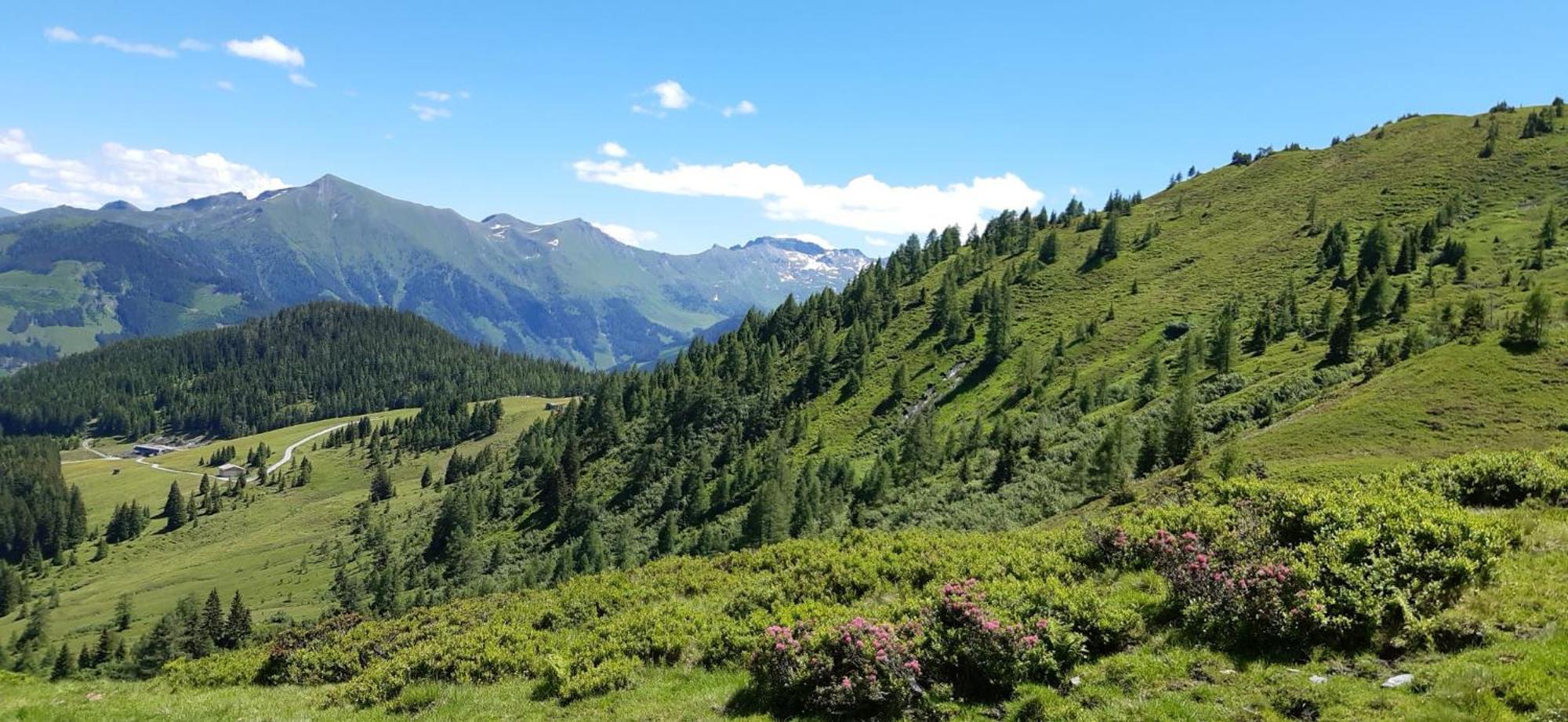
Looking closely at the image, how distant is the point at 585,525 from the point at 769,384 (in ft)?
182

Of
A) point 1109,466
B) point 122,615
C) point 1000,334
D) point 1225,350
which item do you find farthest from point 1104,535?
point 122,615

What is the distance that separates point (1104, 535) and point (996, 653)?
30.8 ft

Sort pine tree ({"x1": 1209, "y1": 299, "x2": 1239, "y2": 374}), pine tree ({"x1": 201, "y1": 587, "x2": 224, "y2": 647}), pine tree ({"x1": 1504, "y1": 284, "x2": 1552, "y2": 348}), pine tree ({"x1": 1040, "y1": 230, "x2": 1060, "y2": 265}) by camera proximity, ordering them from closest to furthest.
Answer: pine tree ({"x1": 1504, "y1": 284, "x2": 1552, "y2": 348}), pine tree ({"x1": 201, "y1": 587, "x2": 224, "y2": 647}), pine tree ({"x1": 1209, "y1": 299, "x2": 1239, "y2": 374}), pine tree ({"x1": 1040, "y1": 230, "x2": 1060, "y2": 265})

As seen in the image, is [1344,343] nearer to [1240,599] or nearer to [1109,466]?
[1109,466]

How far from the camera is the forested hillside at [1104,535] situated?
14.5 meters

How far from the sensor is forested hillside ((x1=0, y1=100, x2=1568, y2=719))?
14.5 metres

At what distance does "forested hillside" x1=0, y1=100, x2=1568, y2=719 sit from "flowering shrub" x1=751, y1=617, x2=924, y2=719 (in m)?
0.09

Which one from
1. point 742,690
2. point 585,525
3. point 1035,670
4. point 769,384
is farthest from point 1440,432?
point 769,384

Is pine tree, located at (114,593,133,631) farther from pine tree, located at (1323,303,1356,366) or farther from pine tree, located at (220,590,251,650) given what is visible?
pine tree, located at (1323,303,1356,366)

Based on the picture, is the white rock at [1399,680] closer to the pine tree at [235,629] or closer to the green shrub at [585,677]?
the green shrub at [585,677]

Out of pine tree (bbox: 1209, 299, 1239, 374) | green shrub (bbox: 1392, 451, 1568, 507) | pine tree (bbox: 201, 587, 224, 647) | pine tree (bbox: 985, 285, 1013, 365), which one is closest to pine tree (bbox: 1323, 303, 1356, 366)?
pine tree (bbox: 1209, 299, 1239, 374)

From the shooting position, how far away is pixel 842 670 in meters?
15.9

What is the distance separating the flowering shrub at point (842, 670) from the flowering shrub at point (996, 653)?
74 cm

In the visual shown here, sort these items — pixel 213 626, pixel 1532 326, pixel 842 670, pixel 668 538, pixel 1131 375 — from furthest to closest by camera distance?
pixel 1131 375, pixel 668 538, pixel 213 626, pixel 1532 326, pixel 842 670
